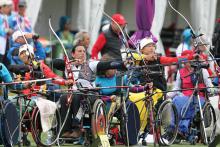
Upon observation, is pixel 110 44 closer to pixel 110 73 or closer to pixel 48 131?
pixel 110 73

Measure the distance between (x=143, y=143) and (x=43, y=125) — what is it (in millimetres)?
1648

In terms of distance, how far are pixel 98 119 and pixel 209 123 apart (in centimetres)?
247

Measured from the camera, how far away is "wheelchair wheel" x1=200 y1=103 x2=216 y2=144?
16.0m

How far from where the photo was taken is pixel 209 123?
16156 mm

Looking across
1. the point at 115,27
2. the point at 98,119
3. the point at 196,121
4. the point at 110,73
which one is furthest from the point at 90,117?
the point at 115,27

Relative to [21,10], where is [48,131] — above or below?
below

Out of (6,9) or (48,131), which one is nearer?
(48,131)

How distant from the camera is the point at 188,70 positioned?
1648 cm

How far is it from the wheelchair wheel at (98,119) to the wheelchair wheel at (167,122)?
3.36 feet

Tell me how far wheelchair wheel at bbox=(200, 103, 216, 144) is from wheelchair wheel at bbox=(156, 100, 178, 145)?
510 mm

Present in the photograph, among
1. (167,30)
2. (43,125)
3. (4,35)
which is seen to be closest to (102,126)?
(43,125)

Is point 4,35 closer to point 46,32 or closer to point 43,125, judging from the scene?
point 43,125

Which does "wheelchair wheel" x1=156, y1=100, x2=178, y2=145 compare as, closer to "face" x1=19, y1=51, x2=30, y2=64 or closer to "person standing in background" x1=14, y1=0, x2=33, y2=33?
"face" x1=19, y1=51, x2=30, y2=64

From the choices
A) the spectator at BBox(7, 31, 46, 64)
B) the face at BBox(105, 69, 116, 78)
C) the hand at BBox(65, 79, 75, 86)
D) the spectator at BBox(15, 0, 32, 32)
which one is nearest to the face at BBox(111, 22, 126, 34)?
the spectator at BBox(7, 31, 46, 64)
